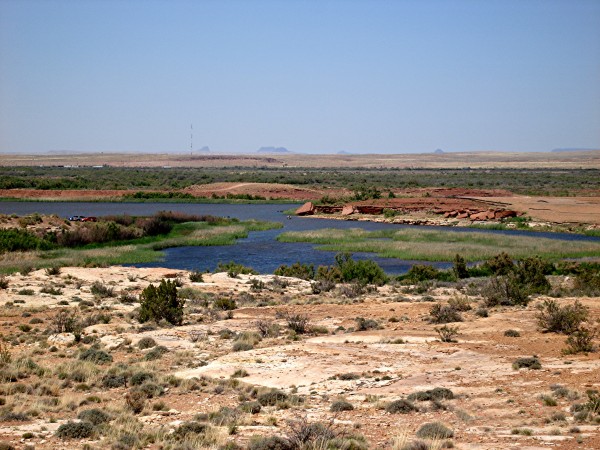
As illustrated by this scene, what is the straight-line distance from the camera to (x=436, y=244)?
4488 centimetres

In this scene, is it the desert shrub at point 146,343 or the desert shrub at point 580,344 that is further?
the desert shrub at point 146,343

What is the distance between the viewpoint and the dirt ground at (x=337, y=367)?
37.7 ft

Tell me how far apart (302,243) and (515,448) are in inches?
1462

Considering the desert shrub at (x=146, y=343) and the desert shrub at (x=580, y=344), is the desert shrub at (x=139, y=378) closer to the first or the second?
the desert shrub at (x=146, y=343)

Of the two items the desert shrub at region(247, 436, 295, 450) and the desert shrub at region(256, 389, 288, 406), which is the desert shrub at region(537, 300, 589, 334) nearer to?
the desert shrub at region(256, 389, 288, 406)

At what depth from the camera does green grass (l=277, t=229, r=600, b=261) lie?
4075cm

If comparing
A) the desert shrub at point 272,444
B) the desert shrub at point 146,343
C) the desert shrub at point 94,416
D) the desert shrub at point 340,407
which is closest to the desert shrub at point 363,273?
the desert shrub at point 146,343

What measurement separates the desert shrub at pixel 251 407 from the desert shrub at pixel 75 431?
2.74 m

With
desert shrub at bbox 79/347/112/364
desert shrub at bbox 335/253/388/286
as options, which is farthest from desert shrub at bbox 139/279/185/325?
desert shrub at bbox 335/253/388/286

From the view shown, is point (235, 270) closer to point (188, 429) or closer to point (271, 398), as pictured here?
point (271, 398)

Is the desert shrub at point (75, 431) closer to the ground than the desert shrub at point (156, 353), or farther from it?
farther from it

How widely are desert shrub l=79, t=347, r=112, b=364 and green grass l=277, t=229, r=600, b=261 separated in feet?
86.0

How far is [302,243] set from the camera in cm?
4719

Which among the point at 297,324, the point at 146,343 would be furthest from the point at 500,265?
the point at 146,343
